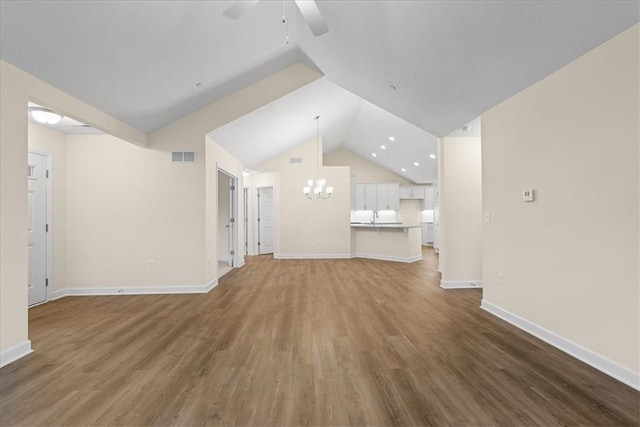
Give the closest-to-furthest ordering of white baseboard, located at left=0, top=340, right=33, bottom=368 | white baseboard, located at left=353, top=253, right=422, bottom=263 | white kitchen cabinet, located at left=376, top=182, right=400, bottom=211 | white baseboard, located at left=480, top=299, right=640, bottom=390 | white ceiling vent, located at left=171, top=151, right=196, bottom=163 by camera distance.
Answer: white baseboard, located at left=480, top=299, right=640, bottom=390 → white baseboard, located at left=0, top=340, right=33, bottom=368 → white ceiling vent, located at left=171, top=151, right=196, bottom=163 → white baseboard, located at left=353, top=253, right=422, bottom=263 → white kitchen cabinet, located at left=376, top=182, right=400, bottom=211

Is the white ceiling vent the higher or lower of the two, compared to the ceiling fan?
lower

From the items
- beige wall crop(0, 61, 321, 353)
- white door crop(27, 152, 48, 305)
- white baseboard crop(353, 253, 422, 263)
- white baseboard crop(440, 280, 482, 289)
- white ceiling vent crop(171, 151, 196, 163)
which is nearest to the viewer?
white door crop(27, 152, 48, 305)

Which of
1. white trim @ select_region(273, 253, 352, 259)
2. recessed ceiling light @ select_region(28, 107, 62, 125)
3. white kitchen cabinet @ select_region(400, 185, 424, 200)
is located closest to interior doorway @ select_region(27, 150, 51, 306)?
recessed ceiling light @ select_region(28, 107, 62, 125)

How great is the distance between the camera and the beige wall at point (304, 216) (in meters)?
8.95

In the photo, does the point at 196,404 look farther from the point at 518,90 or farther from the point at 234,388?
the point at 518,90

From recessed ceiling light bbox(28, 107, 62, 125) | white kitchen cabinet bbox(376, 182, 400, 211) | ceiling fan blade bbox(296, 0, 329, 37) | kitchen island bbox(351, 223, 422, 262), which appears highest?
ceiling fan blade bbox(296, 0, 329, 37)

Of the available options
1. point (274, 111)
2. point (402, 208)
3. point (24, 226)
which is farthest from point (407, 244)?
point (24, 226)

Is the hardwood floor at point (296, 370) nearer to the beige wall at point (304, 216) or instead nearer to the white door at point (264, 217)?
the beige wall at point (304, 216)

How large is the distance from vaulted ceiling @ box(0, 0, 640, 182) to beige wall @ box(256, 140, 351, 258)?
3.95m

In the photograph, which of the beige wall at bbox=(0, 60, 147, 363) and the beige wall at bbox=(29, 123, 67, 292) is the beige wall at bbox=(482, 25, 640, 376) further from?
the beige wall at bbox=(29, 123, 67, 292)

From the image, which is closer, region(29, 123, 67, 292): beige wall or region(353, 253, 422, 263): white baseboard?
region(29, 123, 67, 292): beige wall

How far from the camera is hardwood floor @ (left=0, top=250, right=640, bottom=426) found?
1.84m

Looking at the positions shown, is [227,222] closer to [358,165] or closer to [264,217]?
[264,217]

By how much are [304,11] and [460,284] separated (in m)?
4.64
